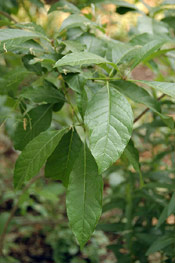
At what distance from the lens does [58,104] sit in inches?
36.8

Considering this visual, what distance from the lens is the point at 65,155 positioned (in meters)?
0.84

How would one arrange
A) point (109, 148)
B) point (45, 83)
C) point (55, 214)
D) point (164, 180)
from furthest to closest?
1. point (55, 214)
2. point (164, 180)
3. point (45, 83)
4. point (109, 148)

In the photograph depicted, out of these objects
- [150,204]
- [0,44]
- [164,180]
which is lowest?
[150,204]

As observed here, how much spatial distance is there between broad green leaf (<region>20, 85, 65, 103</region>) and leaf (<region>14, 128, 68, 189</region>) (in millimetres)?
119

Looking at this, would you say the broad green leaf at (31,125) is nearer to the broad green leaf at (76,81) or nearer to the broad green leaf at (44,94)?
the broad green leaf at (44,94)

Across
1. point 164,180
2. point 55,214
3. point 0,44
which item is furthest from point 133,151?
point 55,214

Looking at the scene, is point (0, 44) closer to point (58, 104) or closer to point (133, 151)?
point (58, 104)

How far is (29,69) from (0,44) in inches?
6.9

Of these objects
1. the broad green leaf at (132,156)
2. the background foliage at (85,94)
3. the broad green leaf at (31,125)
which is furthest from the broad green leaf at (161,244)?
the broad green leaf at (31,125)

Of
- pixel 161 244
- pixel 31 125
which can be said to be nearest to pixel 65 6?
pixel 31 125

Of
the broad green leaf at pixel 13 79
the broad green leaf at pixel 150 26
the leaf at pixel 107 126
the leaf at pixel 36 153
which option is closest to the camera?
the leaf at pixel 107 126

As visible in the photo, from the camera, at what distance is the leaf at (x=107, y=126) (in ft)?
2.01

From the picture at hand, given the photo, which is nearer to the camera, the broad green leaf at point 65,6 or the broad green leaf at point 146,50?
the broad green leaf at point 146,50

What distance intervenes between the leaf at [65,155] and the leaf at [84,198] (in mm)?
72
